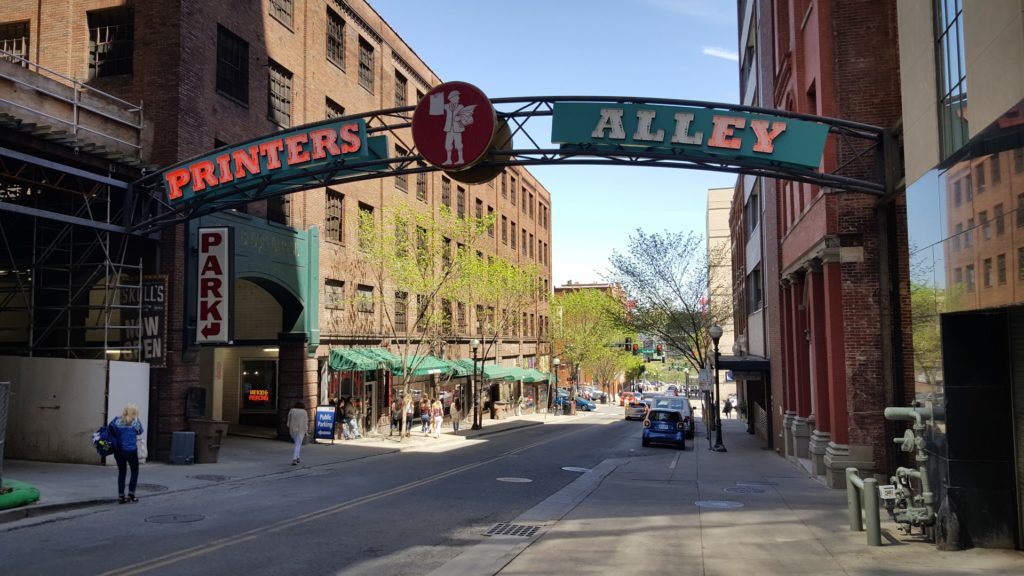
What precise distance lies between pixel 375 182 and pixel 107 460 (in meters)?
18.6

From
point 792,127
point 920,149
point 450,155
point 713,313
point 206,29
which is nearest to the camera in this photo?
point 920,149

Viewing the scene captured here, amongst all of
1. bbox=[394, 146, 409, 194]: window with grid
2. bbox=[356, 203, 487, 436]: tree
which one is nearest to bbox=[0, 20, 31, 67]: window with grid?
bbox=[356, 203, 487, 436]: tree

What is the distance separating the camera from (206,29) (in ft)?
75.6

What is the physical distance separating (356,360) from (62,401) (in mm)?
12026

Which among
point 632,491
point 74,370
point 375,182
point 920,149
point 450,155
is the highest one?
point 375,182

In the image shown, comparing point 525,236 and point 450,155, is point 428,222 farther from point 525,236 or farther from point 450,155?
point 525,236

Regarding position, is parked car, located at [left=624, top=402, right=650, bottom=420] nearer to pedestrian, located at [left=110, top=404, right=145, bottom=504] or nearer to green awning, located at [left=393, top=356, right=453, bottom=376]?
green awning, located at [left=393, top=356, right=453, bottom=376]

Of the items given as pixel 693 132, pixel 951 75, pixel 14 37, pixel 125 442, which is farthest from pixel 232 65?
pixel 951 75

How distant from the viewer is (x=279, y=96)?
2780 centimetres

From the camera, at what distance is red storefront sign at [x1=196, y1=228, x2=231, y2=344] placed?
2080 centimetres

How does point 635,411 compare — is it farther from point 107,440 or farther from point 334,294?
point 107,440

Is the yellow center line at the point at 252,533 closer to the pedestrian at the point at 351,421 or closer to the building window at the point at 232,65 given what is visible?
the pedestrian at the point at 351,421

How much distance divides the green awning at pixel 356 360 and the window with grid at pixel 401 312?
13.5ft

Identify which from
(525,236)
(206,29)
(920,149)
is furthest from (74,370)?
(525,236)
